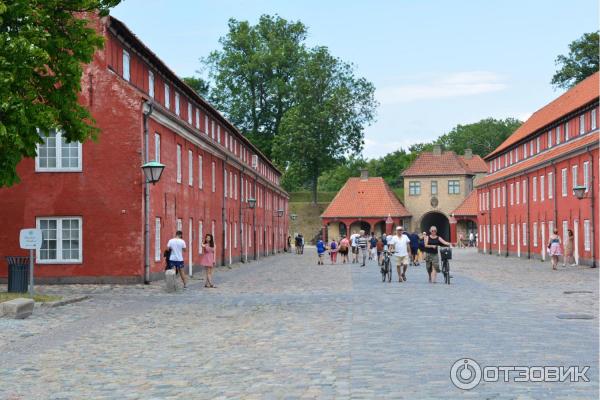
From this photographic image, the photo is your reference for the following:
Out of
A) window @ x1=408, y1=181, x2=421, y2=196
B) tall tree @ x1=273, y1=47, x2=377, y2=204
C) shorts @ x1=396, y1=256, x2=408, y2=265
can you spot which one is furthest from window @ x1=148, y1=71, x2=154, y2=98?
window @ x1=408, y1=181, x2=421, y2=196

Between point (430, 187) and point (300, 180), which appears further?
point (430, 187)

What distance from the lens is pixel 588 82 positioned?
49562mm

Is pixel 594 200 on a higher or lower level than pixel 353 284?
higher

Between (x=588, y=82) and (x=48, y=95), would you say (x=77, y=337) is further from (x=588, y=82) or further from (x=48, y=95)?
(x=588, y=82)

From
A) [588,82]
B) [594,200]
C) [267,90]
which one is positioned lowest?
[594,200]

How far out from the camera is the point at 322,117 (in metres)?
79.8

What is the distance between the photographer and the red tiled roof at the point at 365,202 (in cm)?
8662

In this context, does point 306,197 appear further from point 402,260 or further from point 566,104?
point 402,260

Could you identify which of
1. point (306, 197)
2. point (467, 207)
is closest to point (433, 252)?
point (467, 207)

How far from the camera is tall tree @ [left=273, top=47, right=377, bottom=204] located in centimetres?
7838

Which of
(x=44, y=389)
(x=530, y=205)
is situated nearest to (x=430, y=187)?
(x=530, y=205)

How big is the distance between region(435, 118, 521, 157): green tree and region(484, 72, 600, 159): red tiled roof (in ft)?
192

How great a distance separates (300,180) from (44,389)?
75.9 meters

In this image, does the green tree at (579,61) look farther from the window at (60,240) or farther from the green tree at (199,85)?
the window at (60,240)
